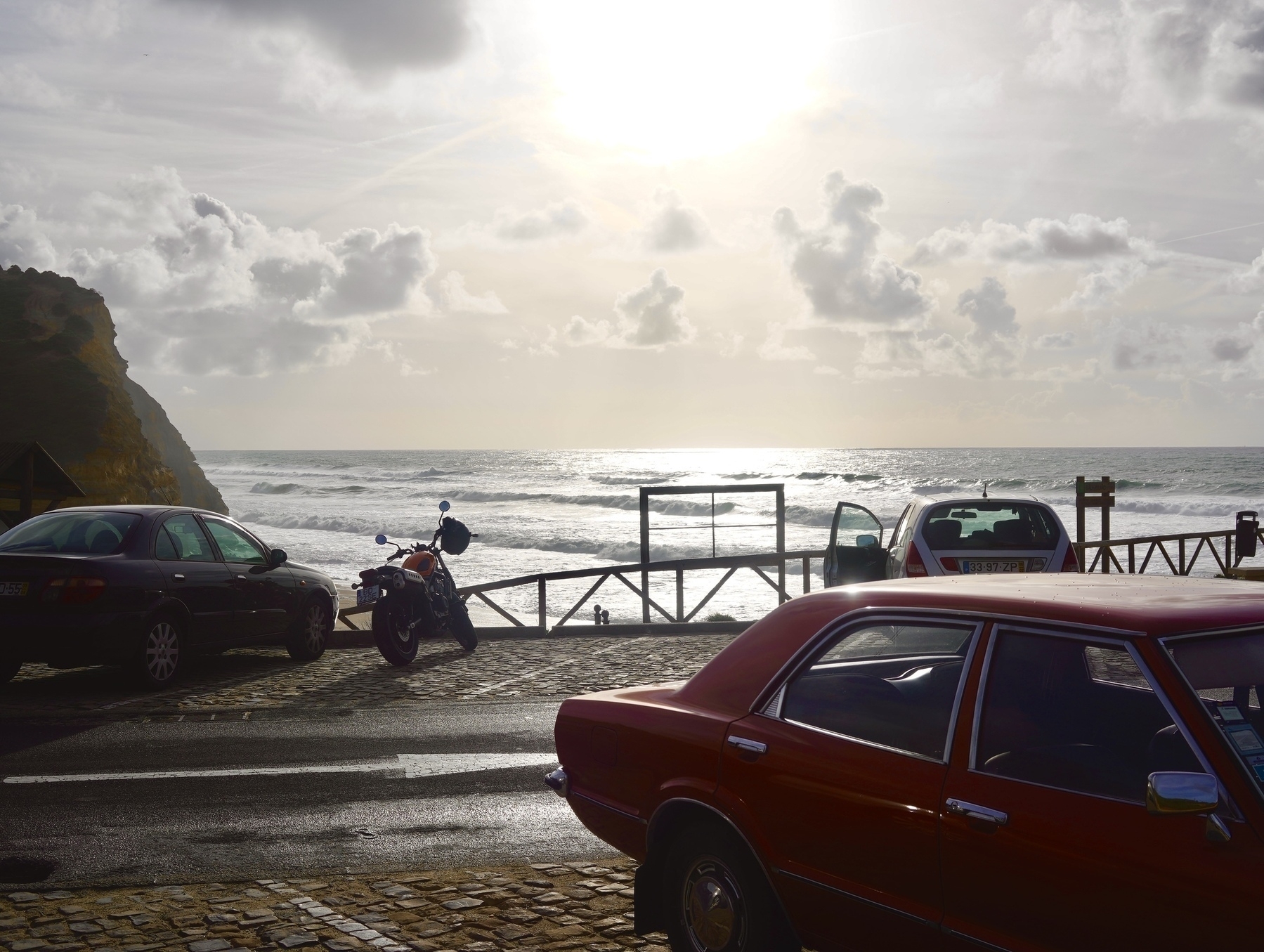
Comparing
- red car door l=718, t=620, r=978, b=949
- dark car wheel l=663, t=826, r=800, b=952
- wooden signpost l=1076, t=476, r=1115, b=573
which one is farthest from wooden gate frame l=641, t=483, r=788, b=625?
red car door l=718, t=620, r=978, b=949

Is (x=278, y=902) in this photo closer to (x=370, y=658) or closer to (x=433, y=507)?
(x=370, y=658)

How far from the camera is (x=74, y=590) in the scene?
9961mm

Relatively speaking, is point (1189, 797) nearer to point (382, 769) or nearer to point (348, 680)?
point (382, 769)

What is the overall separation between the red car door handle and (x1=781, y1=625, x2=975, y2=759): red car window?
0.17 meters

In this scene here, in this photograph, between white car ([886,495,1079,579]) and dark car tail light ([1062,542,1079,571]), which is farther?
white car ([886,495,1079,579])

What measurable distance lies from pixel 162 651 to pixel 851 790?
8.70m

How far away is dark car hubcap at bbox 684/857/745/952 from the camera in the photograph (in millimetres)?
3938

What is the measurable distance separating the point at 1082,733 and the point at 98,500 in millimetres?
32221

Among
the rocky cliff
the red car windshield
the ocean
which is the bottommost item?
the ocean

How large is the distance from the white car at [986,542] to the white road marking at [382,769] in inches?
189

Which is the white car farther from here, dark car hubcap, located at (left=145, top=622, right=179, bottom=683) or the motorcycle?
dark car hubcap, located at (left=145, top=622, right=179, bottom=683)

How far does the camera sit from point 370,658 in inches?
530

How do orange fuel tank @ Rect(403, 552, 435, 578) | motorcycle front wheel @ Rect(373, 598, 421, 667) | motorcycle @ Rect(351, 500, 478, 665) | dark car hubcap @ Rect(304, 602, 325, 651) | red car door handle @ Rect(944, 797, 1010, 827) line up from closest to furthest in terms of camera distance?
1. red car door handle @ Rect(944, 797, 1010, 827)
2. motorcycle front wheel @ Rect(373, 598, 421, 667)
3. motorcycle @ Rect(351, 500, 478, 665)
4. dark car hubcap @ Rect(304, 602, 325, 651)
5. orange fuel tank @ Rect(403, 552, 435, 578)

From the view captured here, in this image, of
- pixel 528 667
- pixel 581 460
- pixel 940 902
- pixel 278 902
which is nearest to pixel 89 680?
pixel 528 667
